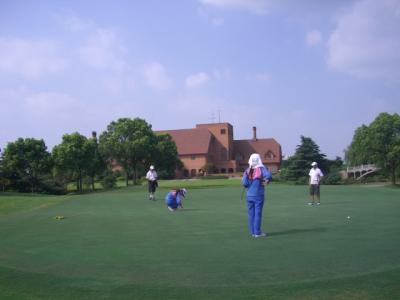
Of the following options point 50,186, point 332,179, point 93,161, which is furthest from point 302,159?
point 50,186

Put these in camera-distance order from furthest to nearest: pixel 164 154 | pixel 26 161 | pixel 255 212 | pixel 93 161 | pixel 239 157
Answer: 1. pixel 239 157
2. pixel 164 154
3. pixel 93 161
4. pixel 26 161
5. pixel 255 212

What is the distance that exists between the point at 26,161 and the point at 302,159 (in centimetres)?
3619

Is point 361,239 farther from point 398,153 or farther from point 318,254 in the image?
point 398,153

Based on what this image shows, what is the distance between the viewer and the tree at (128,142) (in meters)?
61.7

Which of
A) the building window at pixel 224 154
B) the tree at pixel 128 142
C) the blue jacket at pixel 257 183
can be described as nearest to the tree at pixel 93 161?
the tree at pixel 128 142

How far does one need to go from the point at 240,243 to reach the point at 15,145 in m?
51.1

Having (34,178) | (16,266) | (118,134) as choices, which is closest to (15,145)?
(34,178)

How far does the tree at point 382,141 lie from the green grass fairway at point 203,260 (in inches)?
→ 1605

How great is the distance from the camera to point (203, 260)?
7785 millimetres

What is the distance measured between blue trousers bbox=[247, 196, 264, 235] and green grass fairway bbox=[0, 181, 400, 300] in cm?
31

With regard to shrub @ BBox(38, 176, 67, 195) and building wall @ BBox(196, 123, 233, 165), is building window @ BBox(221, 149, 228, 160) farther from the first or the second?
shrub @ BBox(38, 176, 67, 195)

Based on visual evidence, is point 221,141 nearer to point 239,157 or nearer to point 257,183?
point 239,157

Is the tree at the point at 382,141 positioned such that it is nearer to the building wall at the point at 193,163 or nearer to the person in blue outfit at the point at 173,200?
the person in blue outfit at the point at 173,200

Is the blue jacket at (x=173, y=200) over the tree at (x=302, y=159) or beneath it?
beneath
